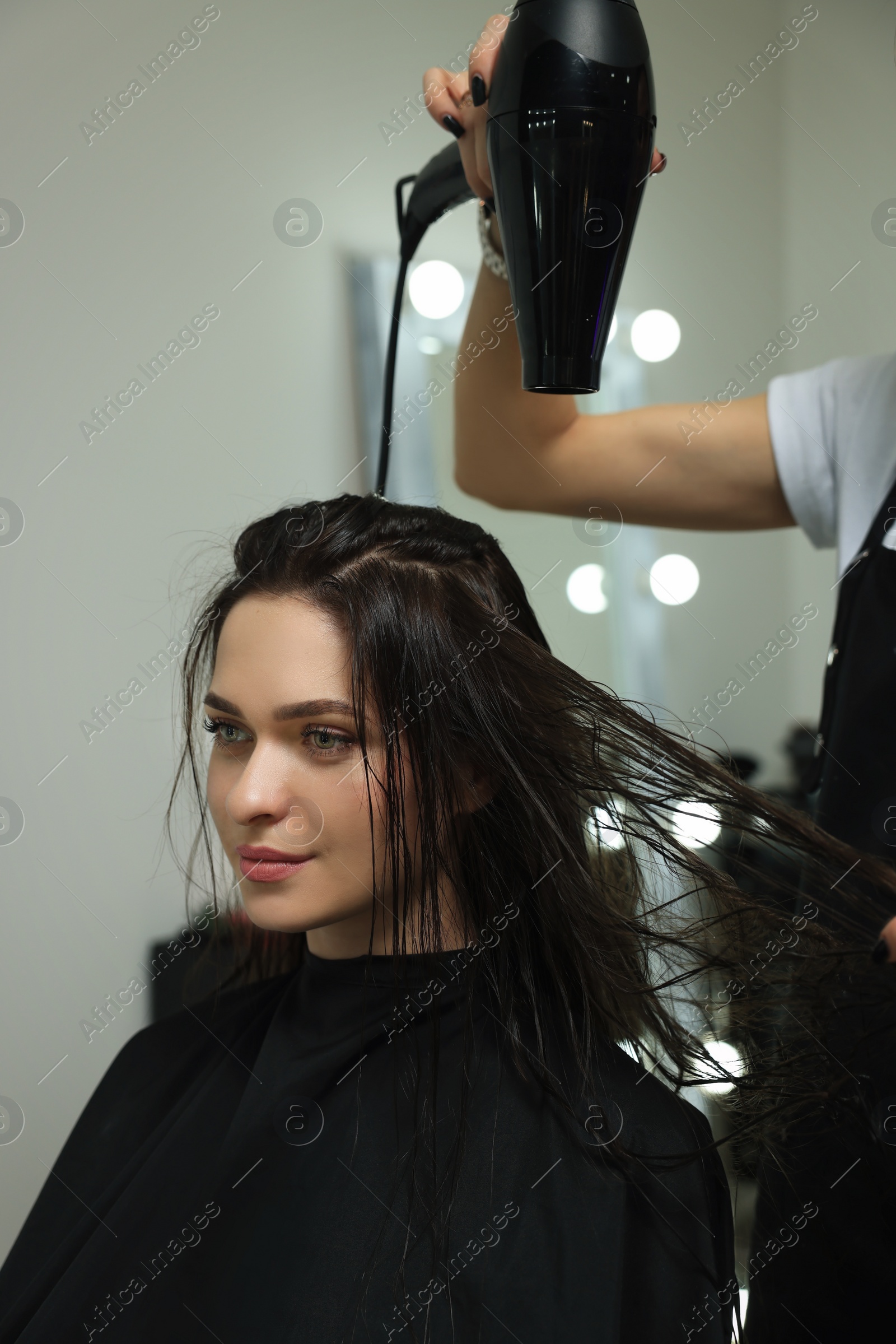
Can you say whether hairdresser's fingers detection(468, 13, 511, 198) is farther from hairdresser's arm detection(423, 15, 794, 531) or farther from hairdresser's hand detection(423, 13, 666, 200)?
hairdresser's arm detection(423, 15, 794, 531)

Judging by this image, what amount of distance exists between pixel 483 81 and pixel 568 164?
5.1 inches

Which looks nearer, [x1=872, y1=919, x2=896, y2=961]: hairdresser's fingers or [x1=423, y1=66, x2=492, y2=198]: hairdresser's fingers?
[x1=872, y1=919, x2=896, y2=961]: hairdresser's fingers

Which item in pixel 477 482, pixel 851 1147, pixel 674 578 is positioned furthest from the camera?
pixel 674 578

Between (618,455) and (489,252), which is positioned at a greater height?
(489,252)

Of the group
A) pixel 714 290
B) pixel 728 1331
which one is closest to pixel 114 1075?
pixel 728 1331

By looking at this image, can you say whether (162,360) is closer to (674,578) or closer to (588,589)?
(588,589)

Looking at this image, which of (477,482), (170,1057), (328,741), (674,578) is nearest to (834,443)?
(477,482)

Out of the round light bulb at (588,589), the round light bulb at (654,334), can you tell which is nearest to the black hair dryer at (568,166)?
the round light bulb at (588,589)

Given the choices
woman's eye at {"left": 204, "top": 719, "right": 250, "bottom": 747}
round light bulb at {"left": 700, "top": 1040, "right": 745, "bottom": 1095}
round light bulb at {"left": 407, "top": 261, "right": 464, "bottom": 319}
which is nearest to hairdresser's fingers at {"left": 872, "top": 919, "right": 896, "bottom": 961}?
round light bulb at {"left": 700, "top": 1040, "right": 745, "bottom": 1095}

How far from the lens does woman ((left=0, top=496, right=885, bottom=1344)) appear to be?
788mm

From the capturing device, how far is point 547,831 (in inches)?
36.2

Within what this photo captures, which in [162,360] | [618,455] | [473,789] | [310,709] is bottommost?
[473,789]

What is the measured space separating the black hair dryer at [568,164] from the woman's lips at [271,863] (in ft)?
1.42

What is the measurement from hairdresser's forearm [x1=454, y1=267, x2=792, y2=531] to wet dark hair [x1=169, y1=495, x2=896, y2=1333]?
209mm
